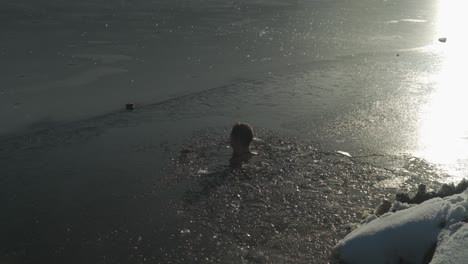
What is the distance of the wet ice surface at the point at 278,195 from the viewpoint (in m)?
4.78

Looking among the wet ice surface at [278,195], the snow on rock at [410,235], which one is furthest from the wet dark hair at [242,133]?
the snow on rock at [410,235]

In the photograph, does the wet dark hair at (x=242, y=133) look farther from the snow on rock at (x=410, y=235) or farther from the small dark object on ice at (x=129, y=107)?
the small dark object on ice at (x=129, y=107)

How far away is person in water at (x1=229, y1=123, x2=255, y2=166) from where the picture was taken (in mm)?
6660

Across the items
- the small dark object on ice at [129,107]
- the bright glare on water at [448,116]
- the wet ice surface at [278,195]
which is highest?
the small dark object on ice at [129,107]

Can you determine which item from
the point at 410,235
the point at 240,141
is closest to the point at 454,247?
the point at 410,235

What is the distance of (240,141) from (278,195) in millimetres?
1180

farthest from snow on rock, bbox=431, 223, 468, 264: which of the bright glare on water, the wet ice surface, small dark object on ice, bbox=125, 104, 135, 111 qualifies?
small dark object on ice, bbox=125, 104, 135, 111

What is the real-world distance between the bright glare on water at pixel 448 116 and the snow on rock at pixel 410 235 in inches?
92.7

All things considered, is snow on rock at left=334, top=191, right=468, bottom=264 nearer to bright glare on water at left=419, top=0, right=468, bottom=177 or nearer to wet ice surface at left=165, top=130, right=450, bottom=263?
wet ice surface at left=165, top=130, right=450, bottom=263

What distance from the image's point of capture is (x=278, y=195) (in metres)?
5.78

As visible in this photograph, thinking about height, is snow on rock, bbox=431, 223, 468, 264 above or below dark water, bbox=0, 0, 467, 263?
above

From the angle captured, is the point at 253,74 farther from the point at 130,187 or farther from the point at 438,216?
the point at 438,216

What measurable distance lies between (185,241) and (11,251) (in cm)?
173

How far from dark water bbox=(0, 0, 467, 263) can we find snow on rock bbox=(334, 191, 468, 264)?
35 centimetres
